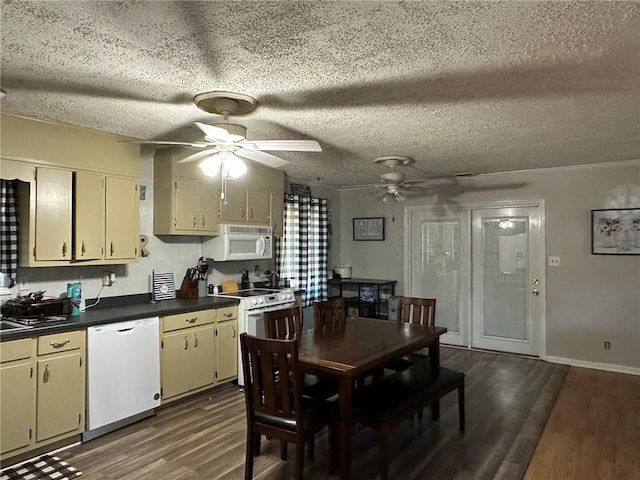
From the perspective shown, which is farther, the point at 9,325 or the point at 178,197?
the point at 178,197

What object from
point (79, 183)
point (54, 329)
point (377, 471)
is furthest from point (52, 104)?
point (377, 471)

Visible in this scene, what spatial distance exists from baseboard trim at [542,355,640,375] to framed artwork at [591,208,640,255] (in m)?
1.26

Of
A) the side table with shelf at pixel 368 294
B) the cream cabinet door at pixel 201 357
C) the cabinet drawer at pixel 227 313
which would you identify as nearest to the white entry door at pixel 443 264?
the side table with shelf at pixel 368 294

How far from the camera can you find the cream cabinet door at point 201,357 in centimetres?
392

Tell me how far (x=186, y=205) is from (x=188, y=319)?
1111mm

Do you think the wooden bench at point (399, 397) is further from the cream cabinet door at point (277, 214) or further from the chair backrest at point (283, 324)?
the cream cabinet door at point (277, 214)

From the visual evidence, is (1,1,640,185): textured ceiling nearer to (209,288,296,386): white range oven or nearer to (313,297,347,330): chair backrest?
(313,297,347,330): chair backrest

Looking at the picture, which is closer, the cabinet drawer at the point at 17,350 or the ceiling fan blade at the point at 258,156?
the cabinet drawer at the point at 17,350

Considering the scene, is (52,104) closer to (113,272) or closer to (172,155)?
(172,155)

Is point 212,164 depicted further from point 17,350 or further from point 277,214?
point 277,214

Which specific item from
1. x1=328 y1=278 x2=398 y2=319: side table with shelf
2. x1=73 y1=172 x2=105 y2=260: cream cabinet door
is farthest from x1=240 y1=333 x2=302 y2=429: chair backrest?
x1=328 y1=278 x2=398 y2=319: side table with shelf

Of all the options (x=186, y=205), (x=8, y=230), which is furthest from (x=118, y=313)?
(x=186, y=205)

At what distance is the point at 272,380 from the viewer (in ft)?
8.06

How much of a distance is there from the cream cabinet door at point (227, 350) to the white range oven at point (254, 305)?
0.17ft
